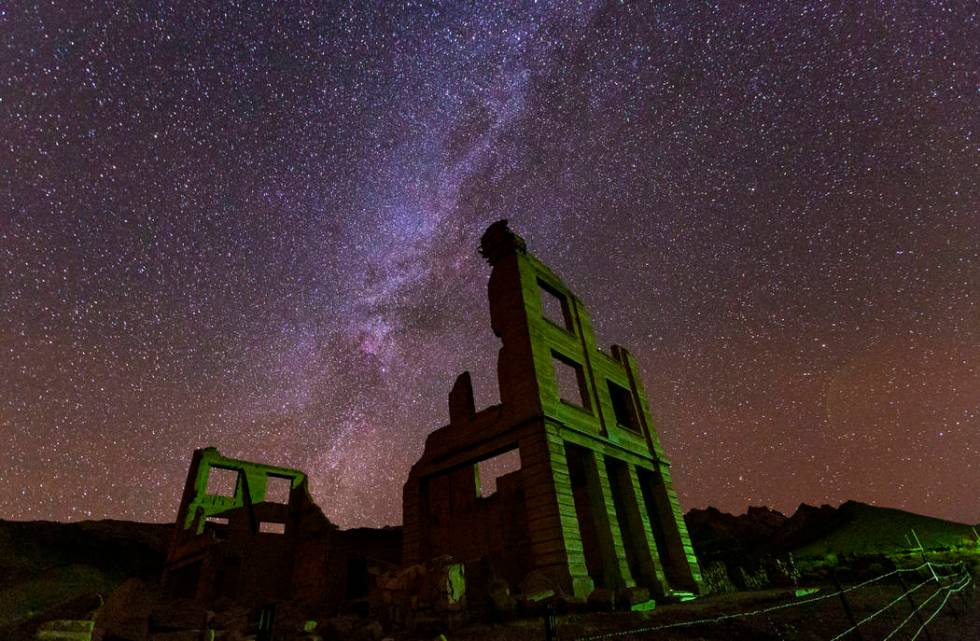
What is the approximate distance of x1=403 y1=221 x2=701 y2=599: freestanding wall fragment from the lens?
44.0 feet

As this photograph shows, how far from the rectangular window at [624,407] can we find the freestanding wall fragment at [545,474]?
56 millimetres

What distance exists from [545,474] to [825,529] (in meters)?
52.7

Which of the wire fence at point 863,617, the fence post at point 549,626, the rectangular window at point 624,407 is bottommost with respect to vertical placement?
the wire fence at point 863,617

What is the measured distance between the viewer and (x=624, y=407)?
20.3 meters

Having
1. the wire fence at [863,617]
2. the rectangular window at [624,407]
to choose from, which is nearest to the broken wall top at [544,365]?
the rectangular window at [624,407]

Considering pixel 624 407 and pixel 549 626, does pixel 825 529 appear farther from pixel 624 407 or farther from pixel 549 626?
pixel 549 626

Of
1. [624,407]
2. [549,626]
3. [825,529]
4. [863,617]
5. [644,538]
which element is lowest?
[863,617]

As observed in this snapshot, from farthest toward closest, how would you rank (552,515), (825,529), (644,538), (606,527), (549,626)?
(825,529)
(644,538)
(606,527)
(552,515)
(549,626)

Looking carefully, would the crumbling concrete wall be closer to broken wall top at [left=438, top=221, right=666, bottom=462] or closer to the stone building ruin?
the stone building ruin

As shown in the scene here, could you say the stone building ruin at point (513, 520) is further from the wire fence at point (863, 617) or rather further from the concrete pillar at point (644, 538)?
the wire fence at point (863, 617)

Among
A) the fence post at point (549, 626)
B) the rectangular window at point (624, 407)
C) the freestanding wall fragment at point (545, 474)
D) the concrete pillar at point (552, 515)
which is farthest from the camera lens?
the rectangular window at point (624, 407)

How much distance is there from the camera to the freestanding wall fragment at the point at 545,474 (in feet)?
44.0

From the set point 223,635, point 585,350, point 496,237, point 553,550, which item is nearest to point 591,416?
point 585,350

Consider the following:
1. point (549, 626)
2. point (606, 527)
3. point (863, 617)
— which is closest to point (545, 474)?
point (606, 527)
